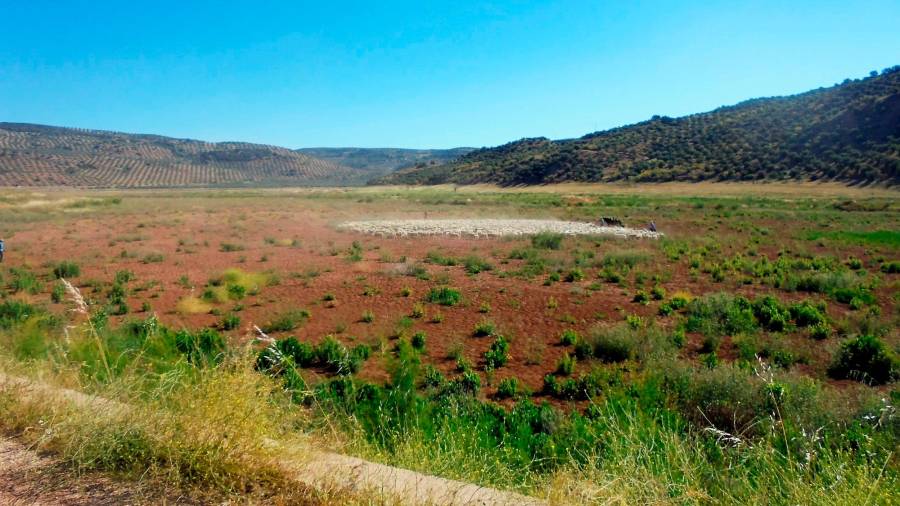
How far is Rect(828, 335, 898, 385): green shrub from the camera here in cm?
768

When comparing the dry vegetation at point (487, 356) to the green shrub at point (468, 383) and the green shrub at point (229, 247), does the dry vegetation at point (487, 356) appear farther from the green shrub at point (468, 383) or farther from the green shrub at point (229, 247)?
the green shrub at point (229, 247)

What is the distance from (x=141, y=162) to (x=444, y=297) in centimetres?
12922

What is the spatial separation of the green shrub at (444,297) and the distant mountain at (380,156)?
139 metres

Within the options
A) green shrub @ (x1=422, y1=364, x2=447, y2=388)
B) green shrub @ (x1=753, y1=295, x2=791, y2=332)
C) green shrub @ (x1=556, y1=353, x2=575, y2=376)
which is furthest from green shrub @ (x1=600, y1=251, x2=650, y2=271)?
green shrub @ (x1=422, y1=364, x2=447, y2=388)

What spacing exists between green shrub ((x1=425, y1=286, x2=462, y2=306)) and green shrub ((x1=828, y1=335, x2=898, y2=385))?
783 centimetres

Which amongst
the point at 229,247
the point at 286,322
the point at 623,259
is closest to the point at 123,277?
the point at 229,247

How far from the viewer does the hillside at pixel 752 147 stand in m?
54.3

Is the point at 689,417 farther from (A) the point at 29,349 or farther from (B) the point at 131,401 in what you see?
(A) the point at 29,349

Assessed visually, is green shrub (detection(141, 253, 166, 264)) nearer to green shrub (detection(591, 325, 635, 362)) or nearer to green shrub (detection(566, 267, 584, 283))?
green shrub (detection(566, 267, 584, 283))

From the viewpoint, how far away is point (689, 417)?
5.68m

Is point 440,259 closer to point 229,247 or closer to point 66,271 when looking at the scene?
point 229,247

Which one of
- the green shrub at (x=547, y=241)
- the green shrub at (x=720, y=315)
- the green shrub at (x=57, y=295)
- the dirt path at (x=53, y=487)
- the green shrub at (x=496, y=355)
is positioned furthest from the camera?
the green shrub at (x=547, y=241)

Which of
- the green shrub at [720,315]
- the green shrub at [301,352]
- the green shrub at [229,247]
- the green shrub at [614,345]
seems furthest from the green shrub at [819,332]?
the green shrub at [229,247]

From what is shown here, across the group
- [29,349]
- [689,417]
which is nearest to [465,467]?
[689,417]
